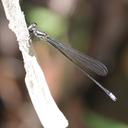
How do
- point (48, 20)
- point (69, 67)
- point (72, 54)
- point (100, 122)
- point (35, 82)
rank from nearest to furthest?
point (35, 82)
point (72, 54)
point (100, 122)
point (48, 20)
point (69, 67)

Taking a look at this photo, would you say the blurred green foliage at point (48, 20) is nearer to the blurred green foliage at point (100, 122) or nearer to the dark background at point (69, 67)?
the dark background at point (69, 67)

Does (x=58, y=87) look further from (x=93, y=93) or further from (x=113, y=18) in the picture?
(x=113, y=18)

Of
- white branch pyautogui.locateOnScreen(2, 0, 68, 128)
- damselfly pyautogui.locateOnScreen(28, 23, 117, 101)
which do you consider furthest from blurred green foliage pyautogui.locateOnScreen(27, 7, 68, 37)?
white branch pyautogui.locateOnScreen(2, 0, 68, 128)

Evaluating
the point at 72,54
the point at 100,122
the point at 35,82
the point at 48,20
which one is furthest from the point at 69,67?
the point at 35,82

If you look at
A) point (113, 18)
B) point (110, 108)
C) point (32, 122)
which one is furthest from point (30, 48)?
point (113, 18)

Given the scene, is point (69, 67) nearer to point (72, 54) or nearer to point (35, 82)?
point (72, 54)

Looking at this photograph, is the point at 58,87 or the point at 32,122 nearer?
the point at 32,122

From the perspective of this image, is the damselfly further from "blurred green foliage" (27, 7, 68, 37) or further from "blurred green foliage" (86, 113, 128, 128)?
"blurred green foliage" (27, 7, 68, 37)

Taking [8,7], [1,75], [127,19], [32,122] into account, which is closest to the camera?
[8,7]
